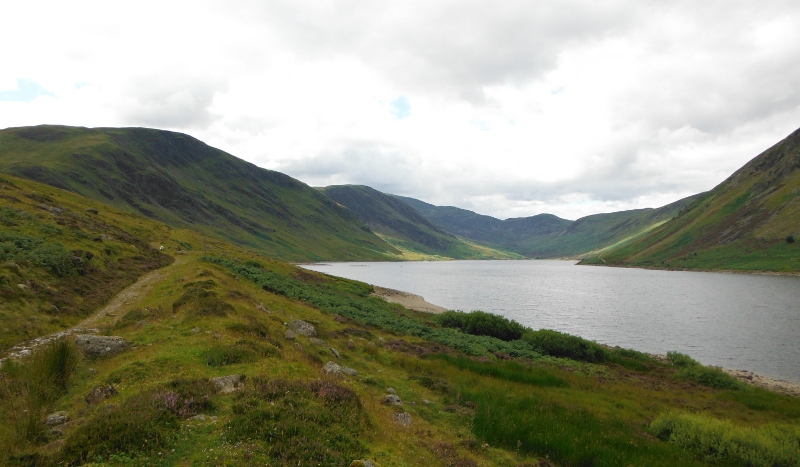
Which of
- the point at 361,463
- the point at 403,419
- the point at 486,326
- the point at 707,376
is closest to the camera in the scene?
the point at 361,463

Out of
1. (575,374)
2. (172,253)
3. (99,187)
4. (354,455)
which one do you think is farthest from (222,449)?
(99,187)

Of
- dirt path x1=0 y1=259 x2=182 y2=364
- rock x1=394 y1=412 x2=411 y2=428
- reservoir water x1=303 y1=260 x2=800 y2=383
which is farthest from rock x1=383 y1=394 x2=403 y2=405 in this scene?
reservoir water x1=303 y1=260 x2=800 y2=383

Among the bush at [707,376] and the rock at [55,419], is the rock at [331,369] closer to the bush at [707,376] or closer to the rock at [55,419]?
the rock at [55,419]

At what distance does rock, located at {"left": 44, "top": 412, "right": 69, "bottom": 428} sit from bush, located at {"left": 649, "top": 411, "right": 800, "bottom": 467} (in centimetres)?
2329

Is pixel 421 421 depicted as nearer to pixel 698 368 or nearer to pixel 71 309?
pixel 71 309

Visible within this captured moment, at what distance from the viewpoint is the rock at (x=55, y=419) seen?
10305 millimetres

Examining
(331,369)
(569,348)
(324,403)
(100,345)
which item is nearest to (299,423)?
(324,403)

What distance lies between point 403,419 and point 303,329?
14124 millimetres

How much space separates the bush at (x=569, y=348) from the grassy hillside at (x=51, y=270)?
39.2m

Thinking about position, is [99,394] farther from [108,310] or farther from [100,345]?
[108,310]

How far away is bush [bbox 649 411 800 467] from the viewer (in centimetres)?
1595

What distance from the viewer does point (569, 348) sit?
39.5 m

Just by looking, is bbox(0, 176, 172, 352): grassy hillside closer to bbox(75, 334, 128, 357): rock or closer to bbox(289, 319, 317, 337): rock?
bbox(75, 334, 128, 357): rock

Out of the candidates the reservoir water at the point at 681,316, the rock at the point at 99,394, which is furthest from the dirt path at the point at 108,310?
the reservoir water at the point at 681,316
